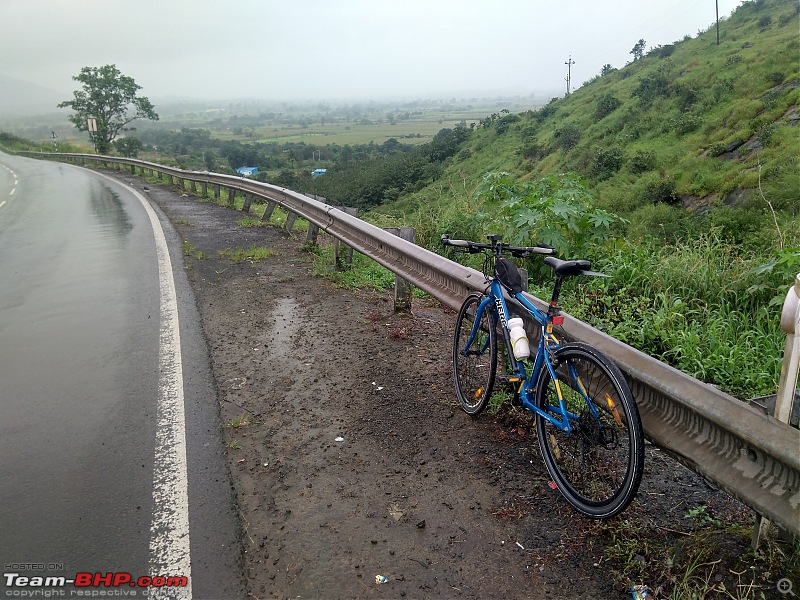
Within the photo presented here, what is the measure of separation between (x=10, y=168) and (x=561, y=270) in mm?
41670

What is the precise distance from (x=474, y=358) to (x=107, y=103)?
68.5 meters

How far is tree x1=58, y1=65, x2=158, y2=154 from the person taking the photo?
60188 millimetres

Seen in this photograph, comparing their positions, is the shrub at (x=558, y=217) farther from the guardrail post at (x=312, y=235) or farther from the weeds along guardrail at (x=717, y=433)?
the guardrail post at (x=312, y=235)

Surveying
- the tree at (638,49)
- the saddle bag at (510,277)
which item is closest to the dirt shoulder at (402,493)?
the saddle bag at (510,277)

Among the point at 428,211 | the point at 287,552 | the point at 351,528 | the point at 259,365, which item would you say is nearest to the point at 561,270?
the point at 351,528

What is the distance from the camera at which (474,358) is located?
4.32 meters

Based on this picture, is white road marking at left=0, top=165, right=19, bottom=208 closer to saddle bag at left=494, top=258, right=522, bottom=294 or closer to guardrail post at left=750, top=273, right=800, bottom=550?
saddle bag at left=494, top=258, right=522, bottom=294

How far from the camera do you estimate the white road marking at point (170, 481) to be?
278 centimetres

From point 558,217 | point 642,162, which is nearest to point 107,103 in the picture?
point 642,162

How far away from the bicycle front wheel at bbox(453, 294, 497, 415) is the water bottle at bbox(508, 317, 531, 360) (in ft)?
0.92

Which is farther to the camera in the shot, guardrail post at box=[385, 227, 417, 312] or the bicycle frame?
guardrail post at box=[385, 227, 417, 312]

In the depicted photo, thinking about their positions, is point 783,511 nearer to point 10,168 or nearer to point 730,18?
point 10,168

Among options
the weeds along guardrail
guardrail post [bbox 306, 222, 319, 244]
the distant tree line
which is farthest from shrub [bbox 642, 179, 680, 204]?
the weeds along guardrail

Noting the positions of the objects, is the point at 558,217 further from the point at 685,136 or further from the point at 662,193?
the point at 685,136
